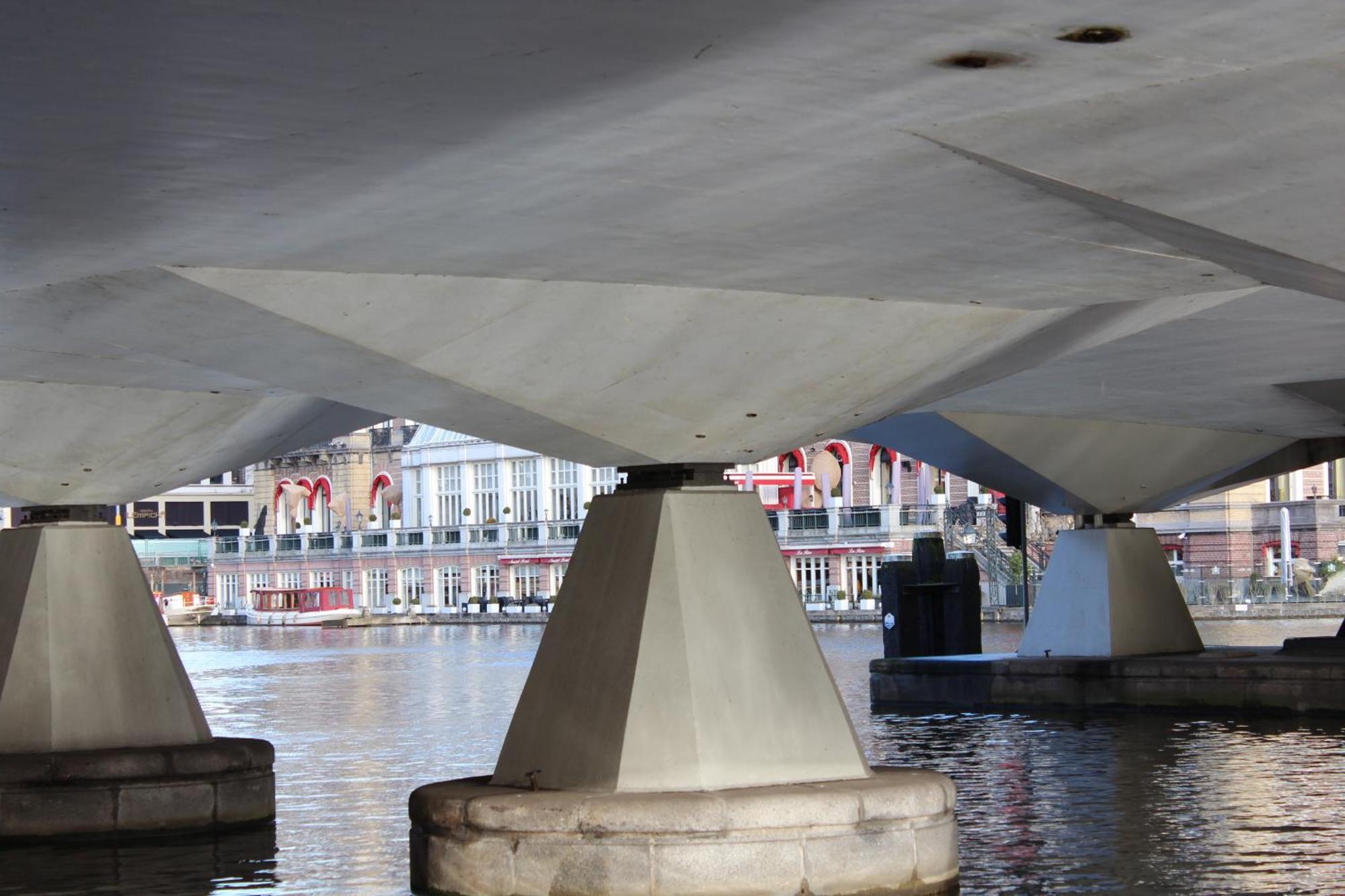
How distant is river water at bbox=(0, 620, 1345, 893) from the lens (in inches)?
546

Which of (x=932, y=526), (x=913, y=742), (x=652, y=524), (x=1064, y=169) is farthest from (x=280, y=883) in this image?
(x=932, y=526)

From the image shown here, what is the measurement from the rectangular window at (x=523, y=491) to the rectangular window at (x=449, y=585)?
4.49 metres

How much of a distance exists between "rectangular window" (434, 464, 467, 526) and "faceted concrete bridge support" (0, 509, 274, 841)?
292ft

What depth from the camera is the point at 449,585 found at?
104750mm

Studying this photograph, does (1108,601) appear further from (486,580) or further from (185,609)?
(185,609)

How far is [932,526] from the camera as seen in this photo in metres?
77.7

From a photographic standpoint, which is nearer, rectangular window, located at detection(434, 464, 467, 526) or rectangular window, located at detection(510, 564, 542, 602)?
rectangular window, located at detection(510, 564, 542, 602)

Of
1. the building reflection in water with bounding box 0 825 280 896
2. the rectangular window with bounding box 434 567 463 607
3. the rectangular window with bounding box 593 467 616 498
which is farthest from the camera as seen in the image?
the rectangular window with bounding box 434 567 463 607

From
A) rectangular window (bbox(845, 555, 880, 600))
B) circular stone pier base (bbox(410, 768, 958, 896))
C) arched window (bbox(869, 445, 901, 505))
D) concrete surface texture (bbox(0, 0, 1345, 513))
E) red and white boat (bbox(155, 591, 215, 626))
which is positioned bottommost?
red and white boat (bbox(155, 591, 215, 626))

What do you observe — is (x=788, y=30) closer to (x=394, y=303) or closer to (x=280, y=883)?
(x=394, y=303)

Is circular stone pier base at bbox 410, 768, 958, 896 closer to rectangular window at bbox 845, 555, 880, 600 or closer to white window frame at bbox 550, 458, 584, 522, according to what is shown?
rectangular window at bbox 845, 555, 880, 600

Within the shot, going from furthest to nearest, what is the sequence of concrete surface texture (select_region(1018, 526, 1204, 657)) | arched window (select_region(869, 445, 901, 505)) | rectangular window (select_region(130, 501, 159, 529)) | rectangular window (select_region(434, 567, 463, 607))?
rectangular window (select_region(130, 501, 159, 529)) → rectangular window (select_region(434, 567, 463, 607)) → arched window (select_region(869, 445, 901, 505)) → concrete surface texture (select_region(1018, 526, 1204, 657))

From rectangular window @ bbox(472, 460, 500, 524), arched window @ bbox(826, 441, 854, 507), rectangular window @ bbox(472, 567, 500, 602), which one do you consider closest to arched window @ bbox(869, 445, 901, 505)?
arched window @ bbox(826, 441, 854, 507)

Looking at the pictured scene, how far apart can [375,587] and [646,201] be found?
101 m
